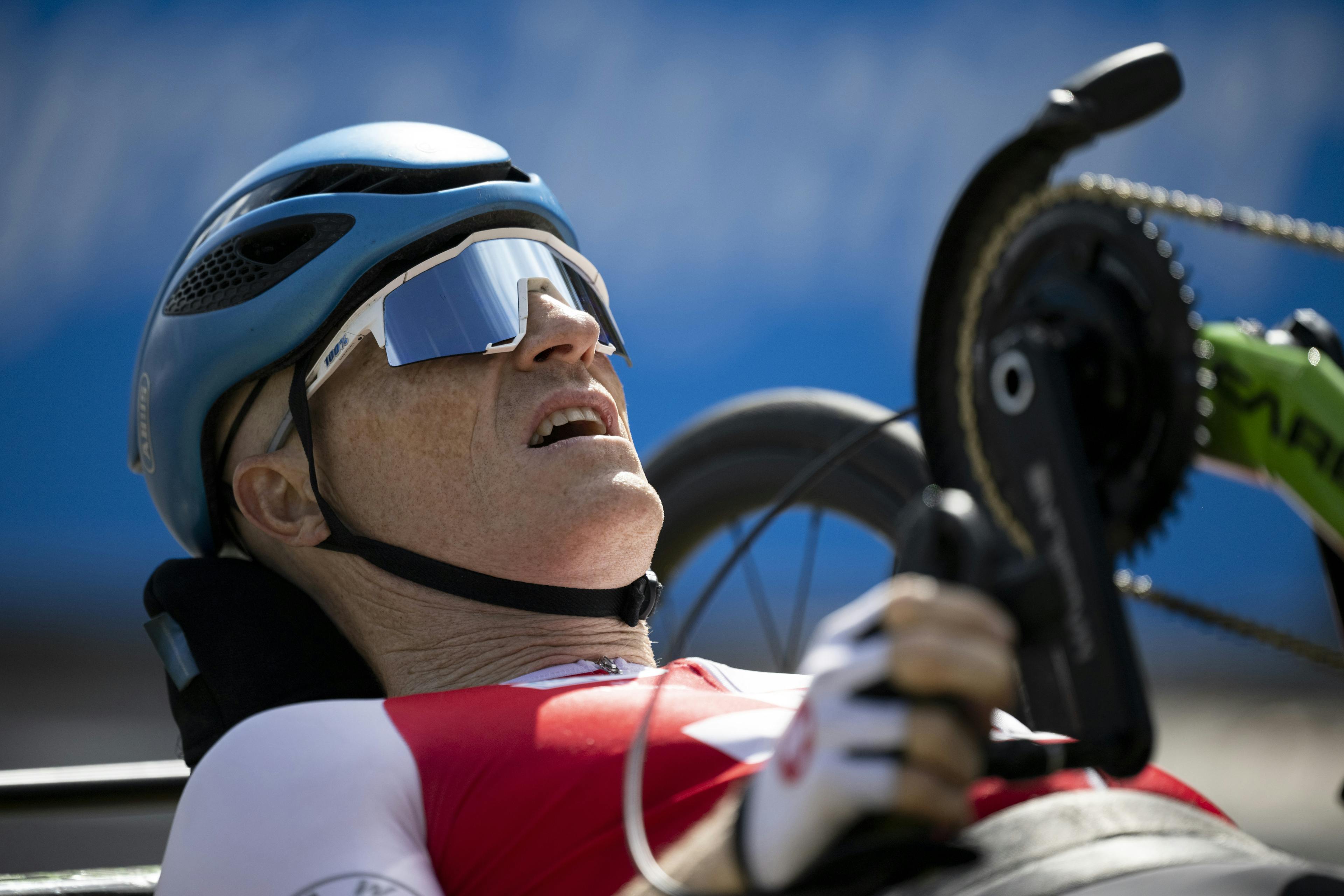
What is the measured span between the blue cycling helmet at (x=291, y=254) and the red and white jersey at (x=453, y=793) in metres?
0.86

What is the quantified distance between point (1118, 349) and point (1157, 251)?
13cm

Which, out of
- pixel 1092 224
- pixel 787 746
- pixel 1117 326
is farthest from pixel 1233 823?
pixel 787 746

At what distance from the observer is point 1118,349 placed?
1.31 metres

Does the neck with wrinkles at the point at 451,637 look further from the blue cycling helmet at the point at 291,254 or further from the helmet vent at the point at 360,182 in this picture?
the helmet vent at the point at 360,182

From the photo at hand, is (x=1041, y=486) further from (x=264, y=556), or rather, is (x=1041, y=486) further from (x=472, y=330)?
(x=264, y=556)

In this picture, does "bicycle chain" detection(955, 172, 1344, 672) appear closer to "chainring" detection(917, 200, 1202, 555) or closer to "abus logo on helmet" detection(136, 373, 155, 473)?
A: "chainring" detection(917, 200, 1202, 555)

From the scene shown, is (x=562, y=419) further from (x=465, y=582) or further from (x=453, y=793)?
(x=453, y=793)

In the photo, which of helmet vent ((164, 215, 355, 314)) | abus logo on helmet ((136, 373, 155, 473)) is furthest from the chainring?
abus logo on helmet ((136, 373, 155, 473))

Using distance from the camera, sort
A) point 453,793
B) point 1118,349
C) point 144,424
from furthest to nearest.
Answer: point 144,424 < point 453,793 < point 1118,349

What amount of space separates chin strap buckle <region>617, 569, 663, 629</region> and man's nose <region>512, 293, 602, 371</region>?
44 centimetres

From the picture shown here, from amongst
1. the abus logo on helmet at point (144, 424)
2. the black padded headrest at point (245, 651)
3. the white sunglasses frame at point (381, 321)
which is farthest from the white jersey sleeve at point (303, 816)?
the abus logo on helmet at point (144, 424)

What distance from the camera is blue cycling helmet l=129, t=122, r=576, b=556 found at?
2.12 metres

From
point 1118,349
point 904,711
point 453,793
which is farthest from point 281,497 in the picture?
point 904,711

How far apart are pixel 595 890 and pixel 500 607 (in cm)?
72
